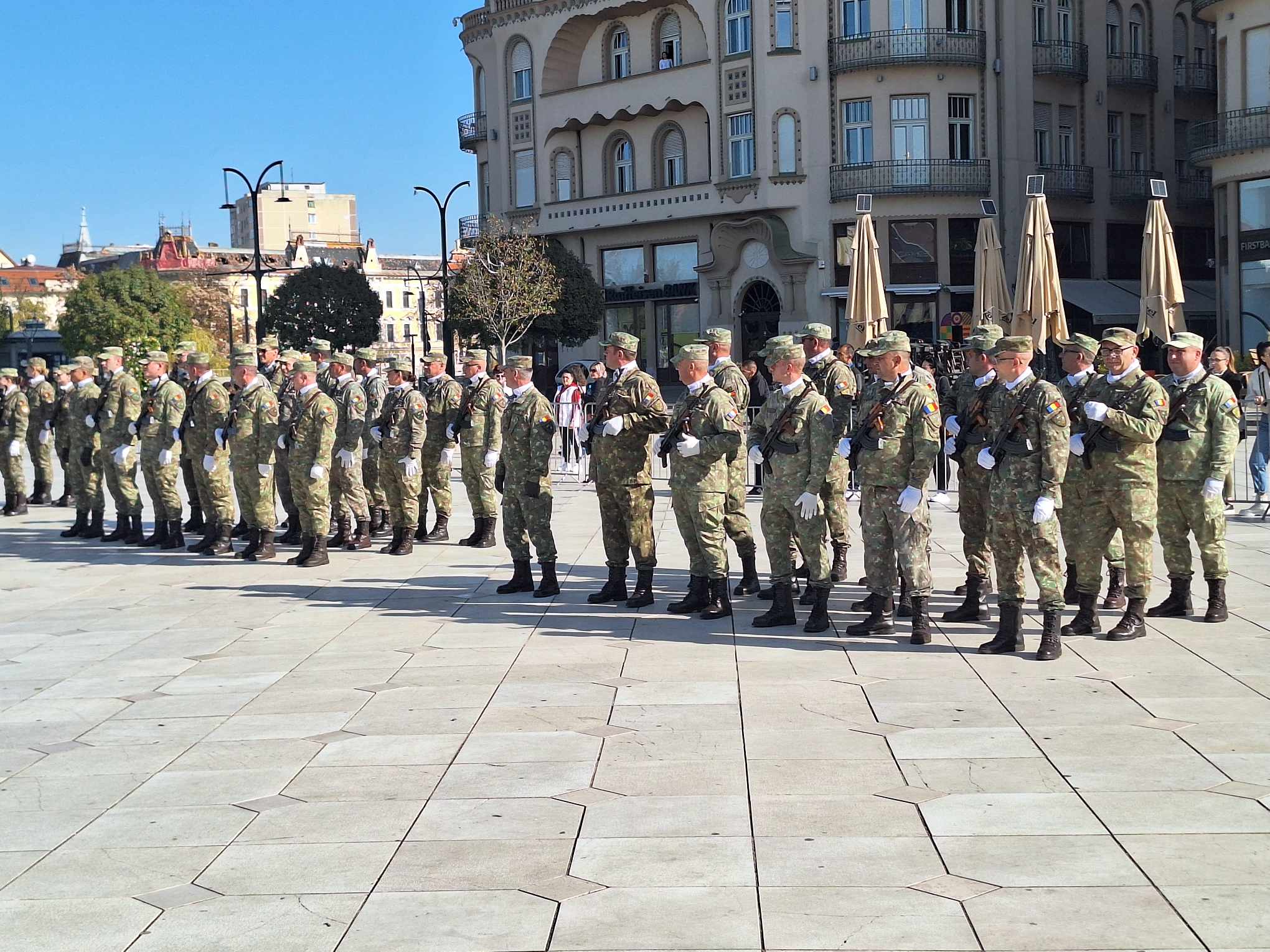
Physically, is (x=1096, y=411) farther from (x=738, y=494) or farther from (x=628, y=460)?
(x=628, y=460)

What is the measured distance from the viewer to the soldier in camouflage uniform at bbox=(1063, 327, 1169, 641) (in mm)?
9258

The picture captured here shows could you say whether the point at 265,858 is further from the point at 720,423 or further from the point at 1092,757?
the point at 720,423

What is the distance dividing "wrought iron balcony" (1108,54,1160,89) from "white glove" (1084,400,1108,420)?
38.8 meters

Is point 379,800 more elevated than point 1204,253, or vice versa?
point 1204,253

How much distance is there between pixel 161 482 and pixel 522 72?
124 ft

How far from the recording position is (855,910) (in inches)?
A: 193

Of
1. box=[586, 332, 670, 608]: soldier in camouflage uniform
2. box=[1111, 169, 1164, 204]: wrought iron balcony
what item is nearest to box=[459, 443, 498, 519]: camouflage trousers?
box=[586, 332, 670, 608]: soldier in camouflage uniform

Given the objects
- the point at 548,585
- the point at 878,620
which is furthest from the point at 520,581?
the point at 878,620

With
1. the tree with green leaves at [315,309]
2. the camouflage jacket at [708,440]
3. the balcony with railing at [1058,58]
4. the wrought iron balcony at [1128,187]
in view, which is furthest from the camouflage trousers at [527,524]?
the tree with green leaves at [315,309]

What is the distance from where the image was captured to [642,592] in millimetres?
11117

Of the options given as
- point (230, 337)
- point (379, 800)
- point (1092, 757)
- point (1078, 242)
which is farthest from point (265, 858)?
point (230, 337)

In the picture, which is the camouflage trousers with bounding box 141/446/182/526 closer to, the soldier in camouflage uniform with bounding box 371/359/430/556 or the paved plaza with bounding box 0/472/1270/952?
the soldier in camouflage uniform with bounding box 371/359/430/556

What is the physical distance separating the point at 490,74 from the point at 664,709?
46.8 meters

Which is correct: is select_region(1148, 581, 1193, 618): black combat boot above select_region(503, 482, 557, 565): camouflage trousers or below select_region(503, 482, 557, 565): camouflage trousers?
below
